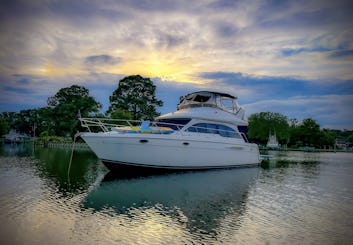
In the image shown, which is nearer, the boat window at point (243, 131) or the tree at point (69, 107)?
the boat window at point (243, 131)

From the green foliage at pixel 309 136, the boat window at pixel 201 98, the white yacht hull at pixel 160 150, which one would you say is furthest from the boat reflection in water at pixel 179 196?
the green foliage at pixel 309 136

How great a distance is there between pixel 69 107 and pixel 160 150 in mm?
40233

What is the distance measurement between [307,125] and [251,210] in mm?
86445

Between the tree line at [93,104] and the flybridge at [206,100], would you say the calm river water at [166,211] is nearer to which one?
the flybridge at [206,100]

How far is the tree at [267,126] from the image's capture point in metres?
80.2

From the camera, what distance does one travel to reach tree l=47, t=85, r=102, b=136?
51531 millimetres

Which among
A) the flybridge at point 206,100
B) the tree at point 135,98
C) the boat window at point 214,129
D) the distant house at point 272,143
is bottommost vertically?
the distant house at point 272,143

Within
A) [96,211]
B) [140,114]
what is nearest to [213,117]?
[96,211]

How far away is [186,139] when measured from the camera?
1664cm

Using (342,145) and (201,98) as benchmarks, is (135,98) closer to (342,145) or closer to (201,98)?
(201,98)

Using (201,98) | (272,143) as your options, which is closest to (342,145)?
(272,143)

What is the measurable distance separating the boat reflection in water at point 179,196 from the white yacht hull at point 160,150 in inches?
30.5

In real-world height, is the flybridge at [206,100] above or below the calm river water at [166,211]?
above

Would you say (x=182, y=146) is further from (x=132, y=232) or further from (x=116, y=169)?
(x=132, y=232)
